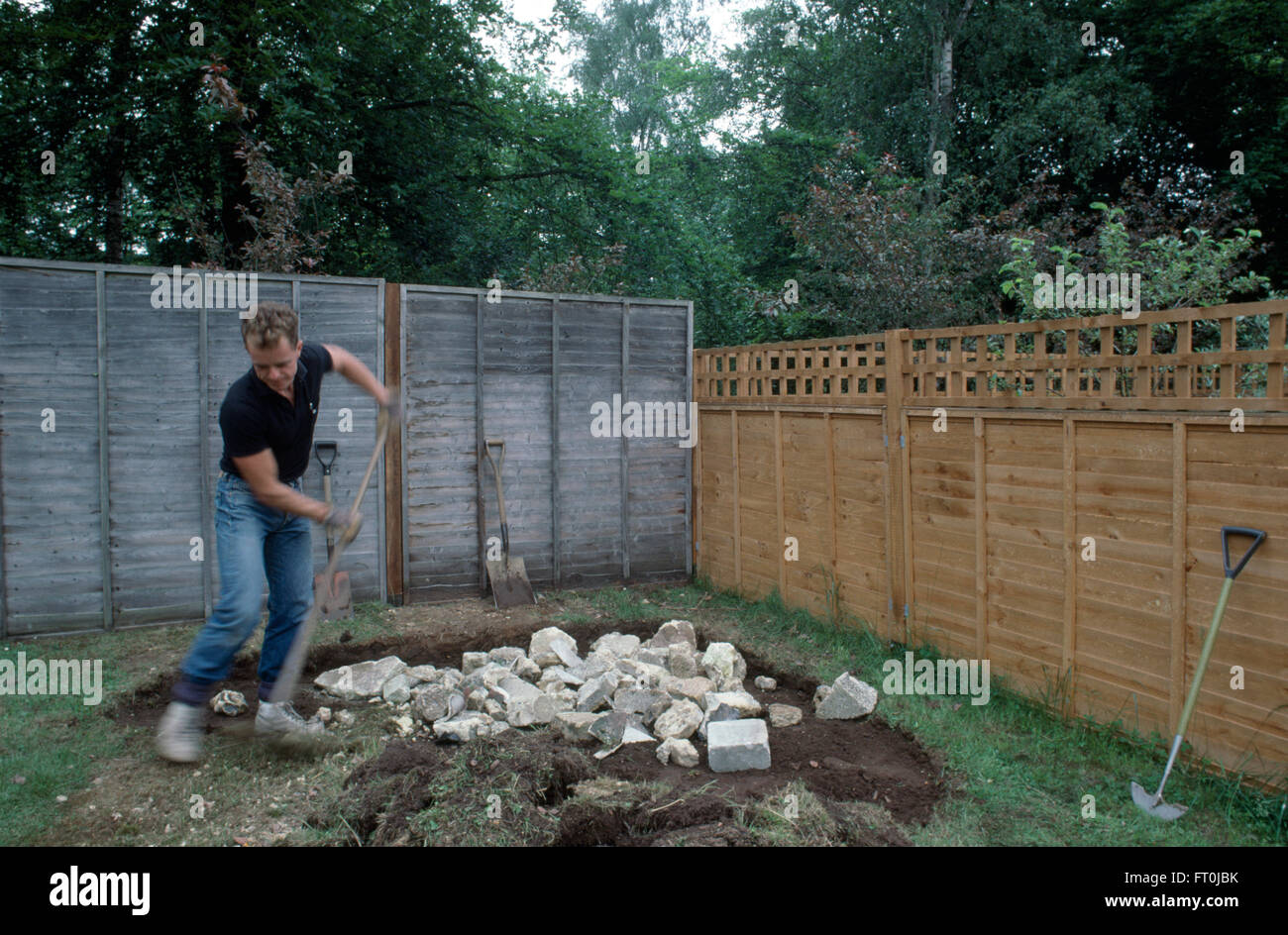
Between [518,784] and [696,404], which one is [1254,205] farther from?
[518,784]

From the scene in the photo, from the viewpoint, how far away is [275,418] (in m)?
3.60

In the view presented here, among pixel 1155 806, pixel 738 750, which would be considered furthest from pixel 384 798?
pixel 1155 806

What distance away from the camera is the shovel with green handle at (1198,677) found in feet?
10.8

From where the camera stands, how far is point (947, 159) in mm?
15016

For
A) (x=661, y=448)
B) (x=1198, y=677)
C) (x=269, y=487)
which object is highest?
(x=661, y=448)

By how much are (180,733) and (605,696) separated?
1988mm

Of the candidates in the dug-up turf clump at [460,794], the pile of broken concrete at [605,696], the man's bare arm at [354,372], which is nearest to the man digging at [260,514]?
the man's bare arm at [354,372]

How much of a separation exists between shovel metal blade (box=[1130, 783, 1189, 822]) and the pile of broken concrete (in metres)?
1.31

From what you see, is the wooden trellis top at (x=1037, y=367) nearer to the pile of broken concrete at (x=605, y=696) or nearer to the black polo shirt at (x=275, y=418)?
the pile of broken concrete at (x=605, y=696)

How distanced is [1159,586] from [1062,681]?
722 mm

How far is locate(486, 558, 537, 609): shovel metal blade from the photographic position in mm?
6817

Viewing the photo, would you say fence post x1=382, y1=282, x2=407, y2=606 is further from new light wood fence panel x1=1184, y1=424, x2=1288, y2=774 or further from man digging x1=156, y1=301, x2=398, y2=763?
new light wood fence panel x1=1184, y1=424, x2=1288, y2=774

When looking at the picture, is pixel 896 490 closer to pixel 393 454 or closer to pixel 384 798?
pixel 384 798

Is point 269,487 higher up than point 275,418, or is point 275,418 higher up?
point 275,418
